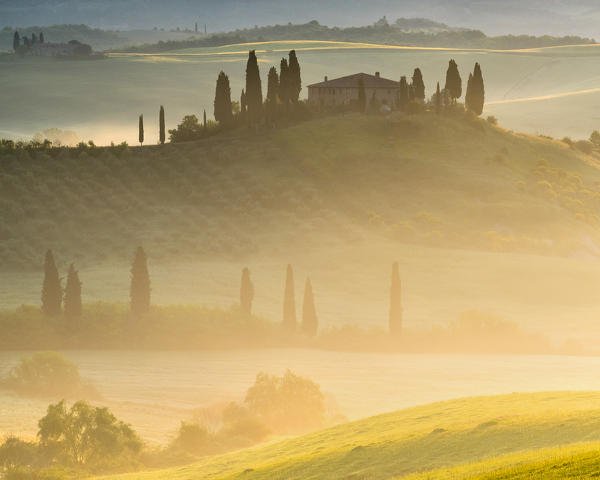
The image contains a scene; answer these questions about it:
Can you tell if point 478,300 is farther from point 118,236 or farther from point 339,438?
point 339,438

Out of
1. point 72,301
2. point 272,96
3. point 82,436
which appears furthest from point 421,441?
point 272,96

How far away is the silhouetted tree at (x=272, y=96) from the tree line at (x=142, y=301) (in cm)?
5683

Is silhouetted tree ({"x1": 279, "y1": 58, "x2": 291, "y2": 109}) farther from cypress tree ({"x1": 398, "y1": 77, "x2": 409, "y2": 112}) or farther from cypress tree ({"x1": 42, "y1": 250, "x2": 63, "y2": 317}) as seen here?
cypress tree ({"x1": 42, "y1": 250, "x2": 63, "y2": 317})

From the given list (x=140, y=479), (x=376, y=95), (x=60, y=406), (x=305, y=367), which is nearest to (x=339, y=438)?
(x=140, y=479)

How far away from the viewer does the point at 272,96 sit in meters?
138

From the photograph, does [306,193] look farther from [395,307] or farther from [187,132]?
[395,307]

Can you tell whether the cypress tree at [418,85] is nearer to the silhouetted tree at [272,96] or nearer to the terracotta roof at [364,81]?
the terracotta roof at [364,81]

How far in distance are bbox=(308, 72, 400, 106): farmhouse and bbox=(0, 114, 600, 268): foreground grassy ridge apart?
A: 771 cm

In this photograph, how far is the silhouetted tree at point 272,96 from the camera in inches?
5375

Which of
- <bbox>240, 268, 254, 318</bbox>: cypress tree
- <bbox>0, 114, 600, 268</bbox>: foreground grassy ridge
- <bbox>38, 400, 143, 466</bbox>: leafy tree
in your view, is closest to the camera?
<bbox>38, 400, 143, 466</bbox>: leafy tree

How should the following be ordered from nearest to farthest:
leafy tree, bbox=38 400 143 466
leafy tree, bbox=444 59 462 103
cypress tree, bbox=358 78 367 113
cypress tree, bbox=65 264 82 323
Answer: leafy tree, bbox=38 400 143 466
cypress tree, bbox=65 264 82 323
cypress tree, bbox=358 78 367 113
leafy tree, bbox=444 59 462 103

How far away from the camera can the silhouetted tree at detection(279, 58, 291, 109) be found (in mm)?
134250

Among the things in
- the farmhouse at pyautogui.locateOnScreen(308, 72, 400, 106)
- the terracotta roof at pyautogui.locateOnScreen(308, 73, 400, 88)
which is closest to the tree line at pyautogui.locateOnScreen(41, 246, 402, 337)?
the farmhouse at pyautogui.locateOnScreen(308, 72, 400, 106)

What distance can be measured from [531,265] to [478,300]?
451 inches
